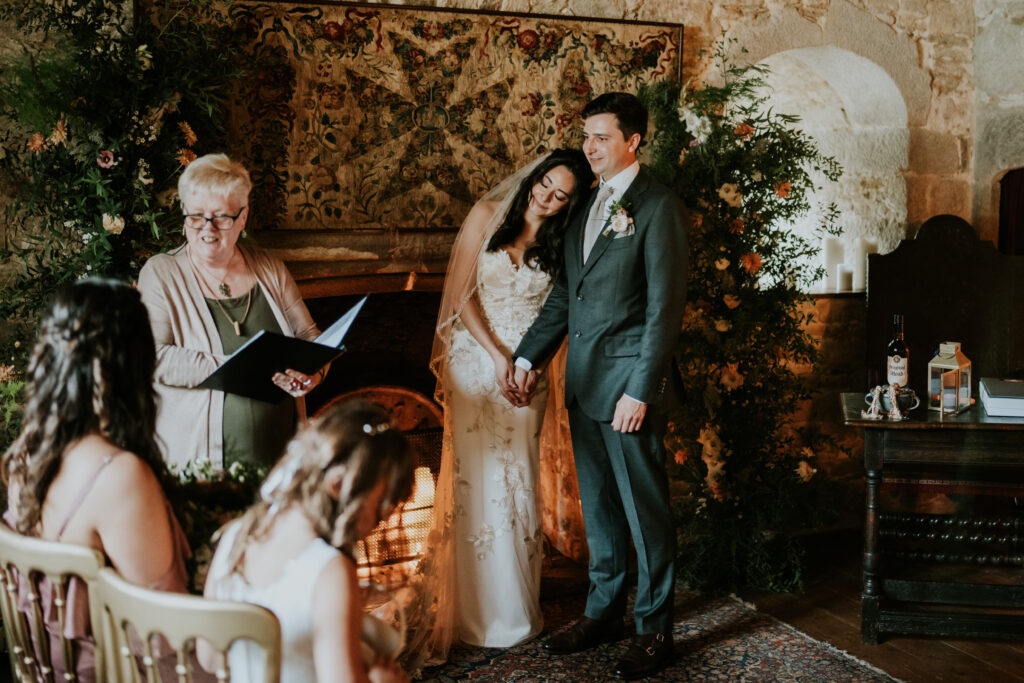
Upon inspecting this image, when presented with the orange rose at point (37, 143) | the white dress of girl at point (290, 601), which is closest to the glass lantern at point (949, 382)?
the white dress of girl at point (290, 601)

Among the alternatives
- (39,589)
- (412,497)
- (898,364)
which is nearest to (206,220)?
(39,589)

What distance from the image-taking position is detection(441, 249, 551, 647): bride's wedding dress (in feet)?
10.5

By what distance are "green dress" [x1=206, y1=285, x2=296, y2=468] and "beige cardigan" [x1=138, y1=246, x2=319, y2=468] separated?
0.03 metres

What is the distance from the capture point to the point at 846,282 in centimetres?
476

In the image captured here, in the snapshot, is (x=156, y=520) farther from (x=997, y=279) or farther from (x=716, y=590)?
(x=997, y=279)

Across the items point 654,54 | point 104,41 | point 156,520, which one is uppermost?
point 654,54

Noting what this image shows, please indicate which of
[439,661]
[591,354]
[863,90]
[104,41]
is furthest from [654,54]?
[439,661]

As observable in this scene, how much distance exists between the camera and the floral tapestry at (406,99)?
3393 millimetres

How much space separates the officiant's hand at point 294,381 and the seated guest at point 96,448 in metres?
0.71

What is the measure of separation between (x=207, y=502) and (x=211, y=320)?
2.69 feet

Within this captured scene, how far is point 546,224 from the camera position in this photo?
323cm

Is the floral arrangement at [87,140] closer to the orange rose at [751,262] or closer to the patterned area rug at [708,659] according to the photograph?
the patterned area rug at [708,659]

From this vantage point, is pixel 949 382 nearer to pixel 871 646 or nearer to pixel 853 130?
pixel 871 646

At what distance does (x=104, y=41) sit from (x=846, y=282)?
3631mm
